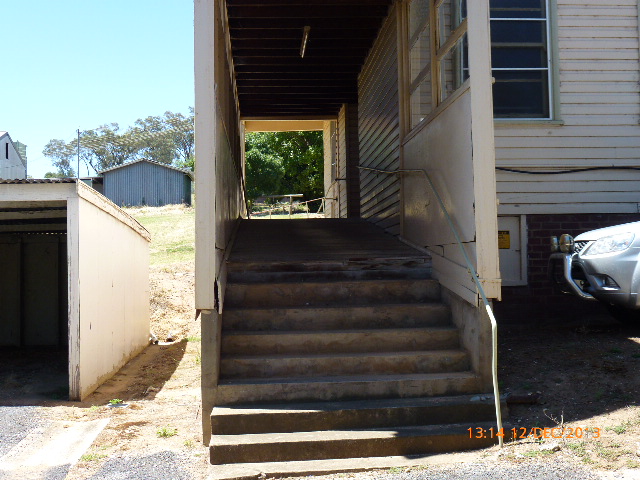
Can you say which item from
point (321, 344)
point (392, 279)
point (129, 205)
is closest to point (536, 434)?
point (321, 344)

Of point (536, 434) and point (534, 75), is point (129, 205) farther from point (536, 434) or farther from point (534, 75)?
point (536, 434)

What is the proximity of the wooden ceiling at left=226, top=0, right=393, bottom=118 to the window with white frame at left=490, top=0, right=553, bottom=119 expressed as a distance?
1630mm

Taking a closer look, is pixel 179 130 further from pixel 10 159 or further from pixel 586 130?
pixel 586 130

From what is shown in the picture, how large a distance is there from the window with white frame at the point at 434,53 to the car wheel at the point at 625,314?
114 inches

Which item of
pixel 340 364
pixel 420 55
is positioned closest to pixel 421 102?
pixel 420 55

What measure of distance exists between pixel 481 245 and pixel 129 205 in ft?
118

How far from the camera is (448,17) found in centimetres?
622

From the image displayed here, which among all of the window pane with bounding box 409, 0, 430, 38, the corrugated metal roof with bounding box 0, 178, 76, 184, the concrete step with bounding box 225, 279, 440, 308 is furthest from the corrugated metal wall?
the corrugated metal roof with bounding box 0, 178, 76, 184

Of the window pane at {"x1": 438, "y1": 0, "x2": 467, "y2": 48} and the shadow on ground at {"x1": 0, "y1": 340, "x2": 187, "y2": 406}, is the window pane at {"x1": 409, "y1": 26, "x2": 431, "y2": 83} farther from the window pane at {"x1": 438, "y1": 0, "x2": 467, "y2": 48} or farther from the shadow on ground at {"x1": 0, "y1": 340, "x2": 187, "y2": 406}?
the shadow on ground at {"x1": 0, "y1": 340, "x2": 187, "y2": 406}

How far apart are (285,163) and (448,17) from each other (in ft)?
81.7

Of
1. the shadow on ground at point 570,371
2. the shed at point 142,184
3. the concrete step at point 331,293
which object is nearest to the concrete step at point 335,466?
the shadow on ground at point 570,371

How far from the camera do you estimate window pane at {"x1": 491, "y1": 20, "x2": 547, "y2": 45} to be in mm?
7965

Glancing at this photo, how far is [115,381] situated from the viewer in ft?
26.0

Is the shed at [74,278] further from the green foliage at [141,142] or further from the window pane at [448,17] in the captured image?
the green foliage at [141,142]
